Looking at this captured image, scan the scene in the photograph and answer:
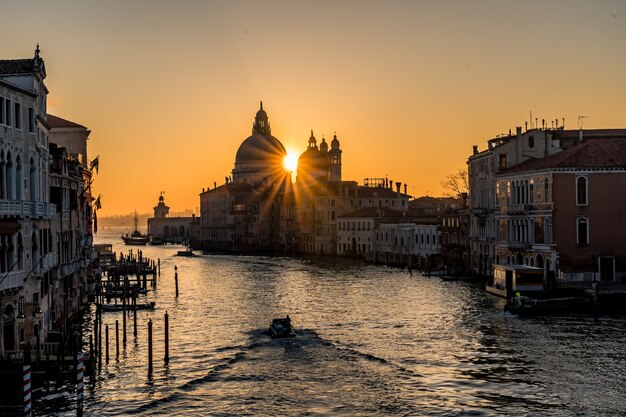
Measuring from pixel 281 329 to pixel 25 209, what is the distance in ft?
43.4

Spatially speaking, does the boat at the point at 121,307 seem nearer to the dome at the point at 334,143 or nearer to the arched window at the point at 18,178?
the arched window at the point at 18,178

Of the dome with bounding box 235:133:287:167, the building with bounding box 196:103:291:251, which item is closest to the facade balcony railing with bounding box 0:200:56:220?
the building with bounding box 196:103:291:251

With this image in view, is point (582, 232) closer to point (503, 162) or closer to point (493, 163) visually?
point (503, 162)

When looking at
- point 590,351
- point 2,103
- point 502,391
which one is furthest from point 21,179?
point 590,351

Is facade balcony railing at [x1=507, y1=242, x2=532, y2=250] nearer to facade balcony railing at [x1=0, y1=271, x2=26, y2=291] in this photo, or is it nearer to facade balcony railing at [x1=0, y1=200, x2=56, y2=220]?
facade balcony railing at [x1=0, y1=200, x2=56, y2=220]

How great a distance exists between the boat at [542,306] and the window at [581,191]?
377 inches

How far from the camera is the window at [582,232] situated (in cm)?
5312

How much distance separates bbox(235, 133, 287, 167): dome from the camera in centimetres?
16614

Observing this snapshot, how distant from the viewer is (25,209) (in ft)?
95.1

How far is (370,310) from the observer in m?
48.2

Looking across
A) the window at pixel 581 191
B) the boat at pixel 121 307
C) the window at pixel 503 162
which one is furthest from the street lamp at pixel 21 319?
the window at pixel 503 162

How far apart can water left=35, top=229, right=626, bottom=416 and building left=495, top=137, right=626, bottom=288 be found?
4.93m

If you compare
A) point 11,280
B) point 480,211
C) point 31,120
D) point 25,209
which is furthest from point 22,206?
point 480,211

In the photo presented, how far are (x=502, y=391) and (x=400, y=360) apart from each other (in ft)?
18.1
